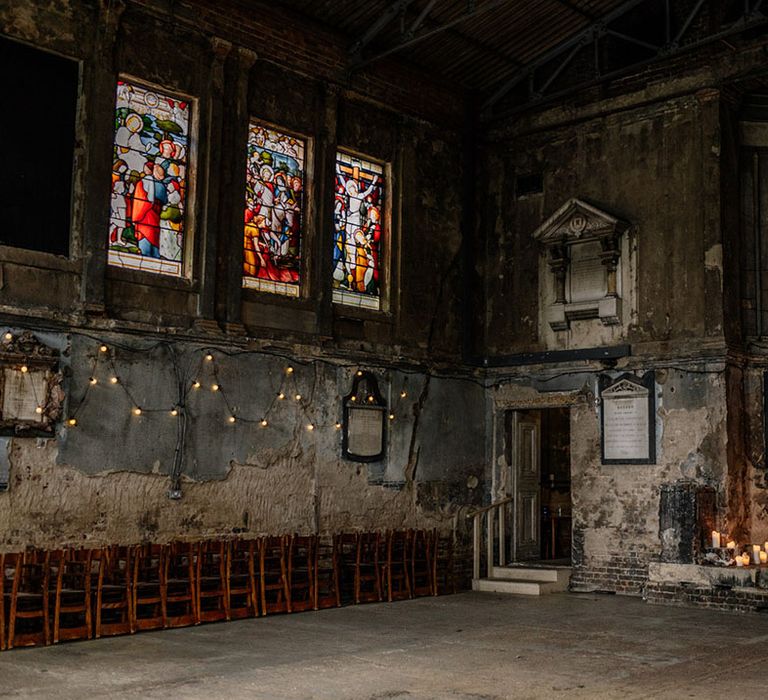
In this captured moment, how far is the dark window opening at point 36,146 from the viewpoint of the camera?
1038 cm

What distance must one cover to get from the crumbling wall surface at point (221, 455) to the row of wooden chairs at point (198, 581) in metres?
0.44

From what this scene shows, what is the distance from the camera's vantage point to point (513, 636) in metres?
9.78

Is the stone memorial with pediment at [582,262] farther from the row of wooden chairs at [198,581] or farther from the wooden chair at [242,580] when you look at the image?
the wooden chair at [242,580]

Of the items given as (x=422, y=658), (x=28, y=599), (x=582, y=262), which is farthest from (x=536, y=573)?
(x=28, y=599)

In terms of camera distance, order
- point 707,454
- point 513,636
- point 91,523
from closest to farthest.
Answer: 1. point 513,636
2. point 91,523
3. point 707,454

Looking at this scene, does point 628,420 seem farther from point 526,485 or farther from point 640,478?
point 526,485

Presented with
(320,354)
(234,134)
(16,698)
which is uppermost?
(234,134)

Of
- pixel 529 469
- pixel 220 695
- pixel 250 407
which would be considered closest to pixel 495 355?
pixel 529 469

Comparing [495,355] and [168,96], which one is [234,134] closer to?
[168,96]

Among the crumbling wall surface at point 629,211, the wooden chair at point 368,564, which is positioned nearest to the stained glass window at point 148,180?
the wooden chair at point 368,564

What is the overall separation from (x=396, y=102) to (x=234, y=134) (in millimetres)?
2933

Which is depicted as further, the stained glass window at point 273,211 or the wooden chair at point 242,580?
the stained glass window at point 273,211

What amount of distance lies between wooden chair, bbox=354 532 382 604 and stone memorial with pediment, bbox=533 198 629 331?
412 cm

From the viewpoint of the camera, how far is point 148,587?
1062cm
